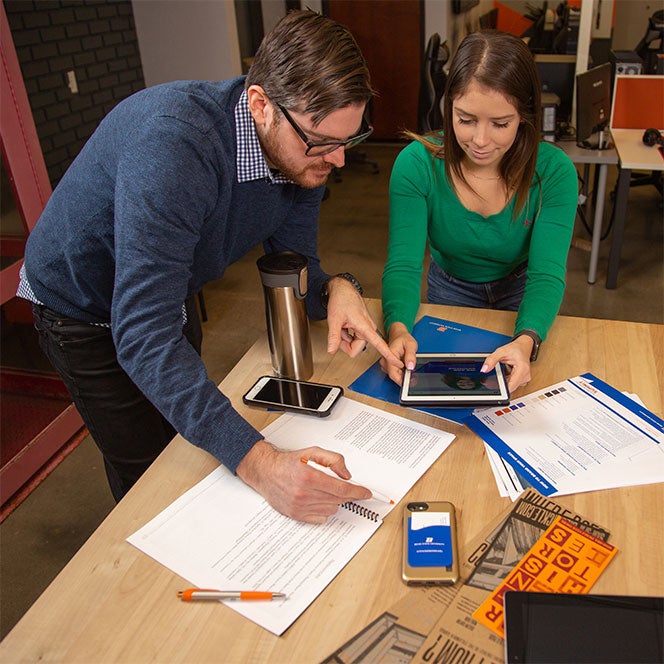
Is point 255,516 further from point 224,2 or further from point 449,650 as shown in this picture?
point 224,2

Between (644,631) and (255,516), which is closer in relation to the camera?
(644,631)

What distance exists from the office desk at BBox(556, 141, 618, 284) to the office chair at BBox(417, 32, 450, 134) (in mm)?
1158

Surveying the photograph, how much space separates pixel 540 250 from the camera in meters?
1.52

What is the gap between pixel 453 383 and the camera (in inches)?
46.8

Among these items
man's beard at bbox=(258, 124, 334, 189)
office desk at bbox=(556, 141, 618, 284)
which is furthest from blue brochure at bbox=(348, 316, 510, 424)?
office desk at bbox=(556, 141, 618, 284)

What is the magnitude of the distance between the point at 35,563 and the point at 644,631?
1.81 meters

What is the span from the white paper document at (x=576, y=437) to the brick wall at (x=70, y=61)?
3364mm

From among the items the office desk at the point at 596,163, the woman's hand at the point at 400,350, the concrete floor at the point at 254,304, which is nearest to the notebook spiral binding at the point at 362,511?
the woman's hand at the point at 400,350

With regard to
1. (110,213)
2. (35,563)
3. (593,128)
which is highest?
(110,213)

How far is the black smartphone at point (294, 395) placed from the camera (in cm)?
119

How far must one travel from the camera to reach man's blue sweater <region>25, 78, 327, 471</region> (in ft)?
3.09

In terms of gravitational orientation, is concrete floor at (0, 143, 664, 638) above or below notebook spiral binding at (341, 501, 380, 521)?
below

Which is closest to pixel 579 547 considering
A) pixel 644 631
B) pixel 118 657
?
pixel 644 631

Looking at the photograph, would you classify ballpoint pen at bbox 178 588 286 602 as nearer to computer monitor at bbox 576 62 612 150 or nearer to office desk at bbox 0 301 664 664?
office desk at bbox 0 301 664 664
